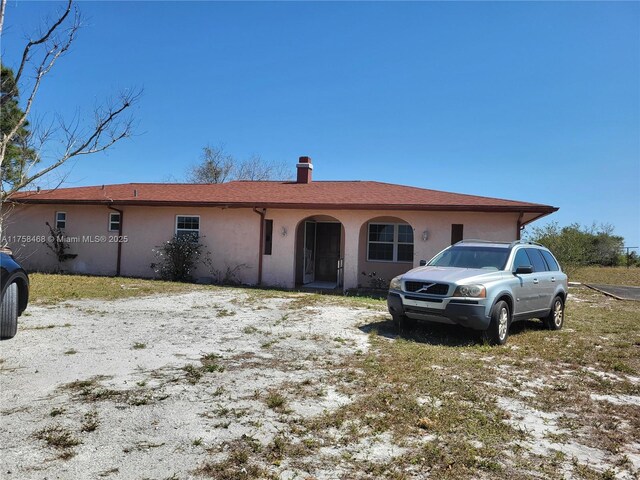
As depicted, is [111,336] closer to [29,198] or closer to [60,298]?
[60,298]

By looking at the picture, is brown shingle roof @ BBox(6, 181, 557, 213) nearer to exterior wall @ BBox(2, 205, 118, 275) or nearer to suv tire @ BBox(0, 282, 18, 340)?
exterior wall @ BBox(2, 205, 118, 275)

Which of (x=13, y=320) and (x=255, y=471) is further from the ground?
(x=13, y=320)

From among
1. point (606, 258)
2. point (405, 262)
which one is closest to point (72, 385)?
point (405, 262)

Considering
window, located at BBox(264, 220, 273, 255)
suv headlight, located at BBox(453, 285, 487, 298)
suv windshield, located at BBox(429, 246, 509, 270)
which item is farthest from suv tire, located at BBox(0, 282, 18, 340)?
window, located at BBox(264, 220, 273, 255)

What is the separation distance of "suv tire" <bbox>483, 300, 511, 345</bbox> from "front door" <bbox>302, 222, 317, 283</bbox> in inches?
381

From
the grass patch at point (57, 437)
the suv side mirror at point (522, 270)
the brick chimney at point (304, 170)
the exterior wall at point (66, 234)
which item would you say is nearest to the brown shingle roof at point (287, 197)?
the brick chimney at point (304, 170)

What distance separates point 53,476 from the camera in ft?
9.15

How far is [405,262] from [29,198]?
561 inches

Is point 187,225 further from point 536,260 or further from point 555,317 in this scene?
point 555,317

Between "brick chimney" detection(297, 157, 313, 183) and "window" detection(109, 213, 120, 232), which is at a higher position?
"brick chimney" detection(297, 157, 313, 183)

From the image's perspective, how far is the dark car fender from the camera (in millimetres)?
5684

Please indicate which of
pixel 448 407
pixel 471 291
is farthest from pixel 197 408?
pixel 471 291

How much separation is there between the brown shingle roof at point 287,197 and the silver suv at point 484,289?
14.6 feet

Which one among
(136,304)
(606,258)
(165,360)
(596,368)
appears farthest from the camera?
(606,258)
